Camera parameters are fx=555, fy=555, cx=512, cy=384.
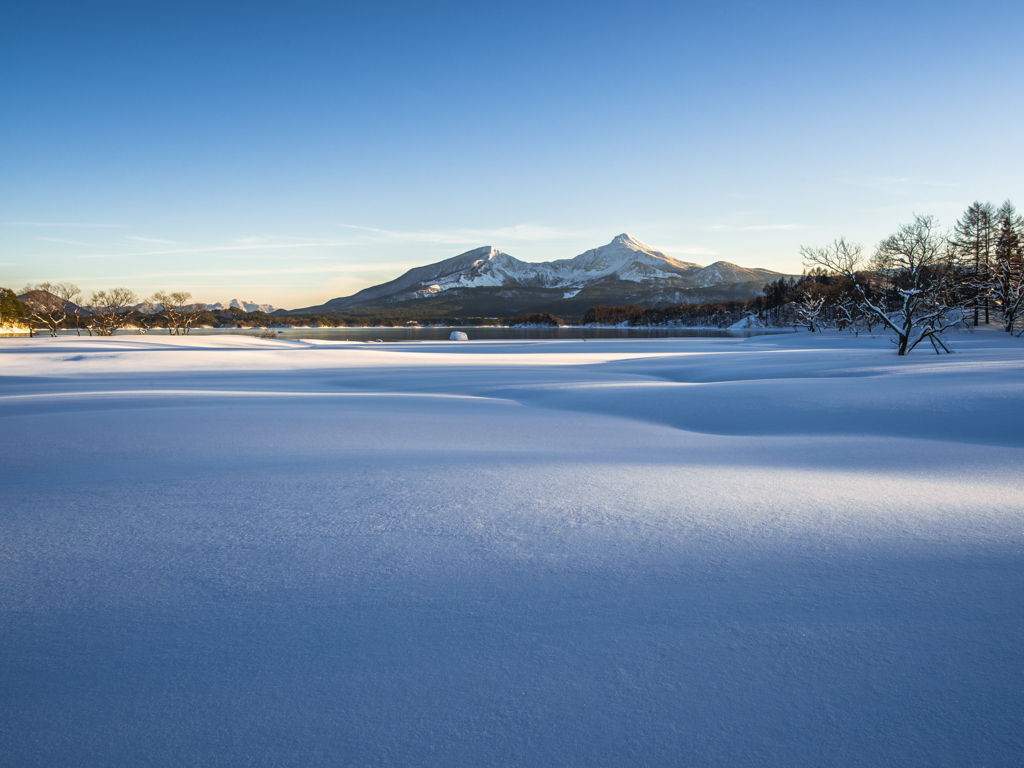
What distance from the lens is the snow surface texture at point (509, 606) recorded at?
1.96 m

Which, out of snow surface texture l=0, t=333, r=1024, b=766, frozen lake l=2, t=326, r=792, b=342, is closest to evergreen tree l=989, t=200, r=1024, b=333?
frozen lake l=2, t=326, r=792, b=342

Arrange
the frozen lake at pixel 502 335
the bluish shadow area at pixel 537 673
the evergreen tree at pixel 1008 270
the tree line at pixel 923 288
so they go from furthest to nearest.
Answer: the frozen lake at pixel 502 335 → the evergreen tree at pixel 1008 270 → the tree line at pixel 923 288 → the bluish shadow area at pixel 537 673

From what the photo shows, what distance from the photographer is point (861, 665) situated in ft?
7.47

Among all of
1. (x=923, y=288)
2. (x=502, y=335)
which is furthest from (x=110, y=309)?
(x=923, y=288)

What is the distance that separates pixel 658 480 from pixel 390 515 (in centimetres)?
249

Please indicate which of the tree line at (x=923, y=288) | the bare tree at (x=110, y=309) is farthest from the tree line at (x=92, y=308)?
the tree line at (x=923, y=288)

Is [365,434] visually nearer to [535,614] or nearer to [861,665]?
[535,614]

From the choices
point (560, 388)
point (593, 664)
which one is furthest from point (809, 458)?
point (560, 388)

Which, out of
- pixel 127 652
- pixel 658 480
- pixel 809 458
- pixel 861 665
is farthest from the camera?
pixel 809 458

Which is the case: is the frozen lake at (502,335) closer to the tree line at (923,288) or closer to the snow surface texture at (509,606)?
the tree line at (923,288)

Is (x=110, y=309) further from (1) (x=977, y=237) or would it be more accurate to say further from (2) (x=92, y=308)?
(1) (x=977, y=237)

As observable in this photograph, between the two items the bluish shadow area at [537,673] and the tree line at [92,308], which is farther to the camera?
the tree line at [92,308]

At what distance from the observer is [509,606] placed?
2.79 m

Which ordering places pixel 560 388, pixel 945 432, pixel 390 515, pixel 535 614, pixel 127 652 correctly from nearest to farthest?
1. pixel 127 652
2. pixel 535 614
3. pixel 390 515
4. pixel 945 432
5. pixel 560 388
